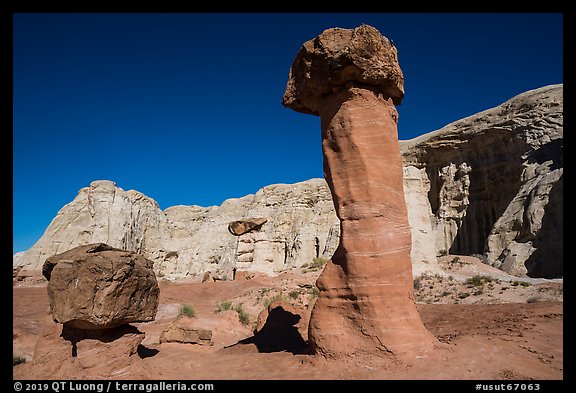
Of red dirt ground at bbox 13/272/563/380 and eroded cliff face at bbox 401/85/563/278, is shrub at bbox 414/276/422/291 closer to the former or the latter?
red dirt ground at bbox 13/272/563/380

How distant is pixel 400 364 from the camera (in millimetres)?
5562

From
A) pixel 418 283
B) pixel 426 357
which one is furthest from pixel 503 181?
pixel 426 357

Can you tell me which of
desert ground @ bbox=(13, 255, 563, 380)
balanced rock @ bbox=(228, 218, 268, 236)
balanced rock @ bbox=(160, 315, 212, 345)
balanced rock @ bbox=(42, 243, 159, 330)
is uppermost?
balanced rock @ bbox=(228, 218, 268, 236)

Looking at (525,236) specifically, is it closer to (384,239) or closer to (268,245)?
(268,245)

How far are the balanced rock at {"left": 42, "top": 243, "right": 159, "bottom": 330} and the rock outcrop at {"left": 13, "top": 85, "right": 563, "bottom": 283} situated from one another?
16.4 metres

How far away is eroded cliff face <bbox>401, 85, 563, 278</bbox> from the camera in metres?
22.2

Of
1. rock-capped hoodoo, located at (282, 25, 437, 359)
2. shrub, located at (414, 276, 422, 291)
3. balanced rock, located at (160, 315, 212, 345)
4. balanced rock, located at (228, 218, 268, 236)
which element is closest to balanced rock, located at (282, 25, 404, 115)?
rock-capped hoodoo, located at (282, 25, 437, 359)

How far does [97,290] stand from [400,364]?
4952 millimetres

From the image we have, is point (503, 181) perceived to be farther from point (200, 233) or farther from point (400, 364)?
point (200, 233)

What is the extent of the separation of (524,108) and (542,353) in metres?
28.1

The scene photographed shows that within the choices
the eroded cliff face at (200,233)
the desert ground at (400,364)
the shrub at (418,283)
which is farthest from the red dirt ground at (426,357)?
the eroded cliff face at (200,233)

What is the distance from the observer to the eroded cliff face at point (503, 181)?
72.9 feet

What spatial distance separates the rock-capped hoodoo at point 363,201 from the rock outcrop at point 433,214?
14446 millimetres

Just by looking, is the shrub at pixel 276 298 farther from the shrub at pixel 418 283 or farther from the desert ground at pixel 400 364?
the shrub at pixel 418 283
